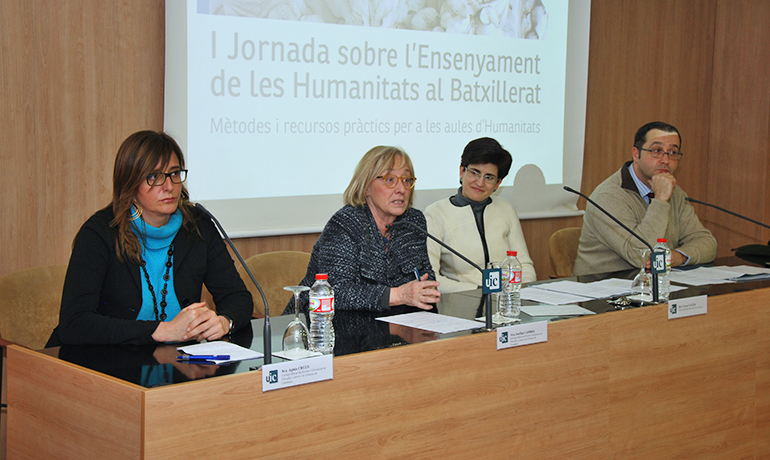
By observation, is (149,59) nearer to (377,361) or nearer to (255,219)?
(255,219)

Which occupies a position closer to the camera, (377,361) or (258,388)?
(258,388)

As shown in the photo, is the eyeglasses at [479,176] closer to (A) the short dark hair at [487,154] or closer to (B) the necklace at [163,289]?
(A) the short dark hair at [487,154]

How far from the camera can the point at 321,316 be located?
5.32 ft

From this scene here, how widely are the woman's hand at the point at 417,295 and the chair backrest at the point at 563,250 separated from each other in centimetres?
164

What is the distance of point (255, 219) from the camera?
10.7 feet

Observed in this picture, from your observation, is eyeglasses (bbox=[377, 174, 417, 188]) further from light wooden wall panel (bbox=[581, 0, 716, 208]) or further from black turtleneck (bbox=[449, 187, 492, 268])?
light wooden wall panel (bbox=[581, 0, 716, 208])

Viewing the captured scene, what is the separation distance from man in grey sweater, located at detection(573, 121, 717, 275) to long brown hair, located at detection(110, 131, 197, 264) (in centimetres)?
201

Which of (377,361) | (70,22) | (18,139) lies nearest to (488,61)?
(70,22)

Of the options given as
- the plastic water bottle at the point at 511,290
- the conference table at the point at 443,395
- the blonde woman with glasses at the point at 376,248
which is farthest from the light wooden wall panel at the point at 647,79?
the plastic water bottle at the point at 511,290

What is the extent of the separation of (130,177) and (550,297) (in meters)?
1.37

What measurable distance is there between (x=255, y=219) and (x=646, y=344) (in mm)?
1821

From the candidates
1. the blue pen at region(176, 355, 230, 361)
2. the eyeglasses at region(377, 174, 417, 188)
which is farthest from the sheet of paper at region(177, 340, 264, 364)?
the eyeglasses at region(377, 174, 417, 188)

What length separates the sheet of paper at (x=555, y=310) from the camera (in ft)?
6.82

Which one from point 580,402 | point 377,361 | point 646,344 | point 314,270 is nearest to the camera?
point 377,361
